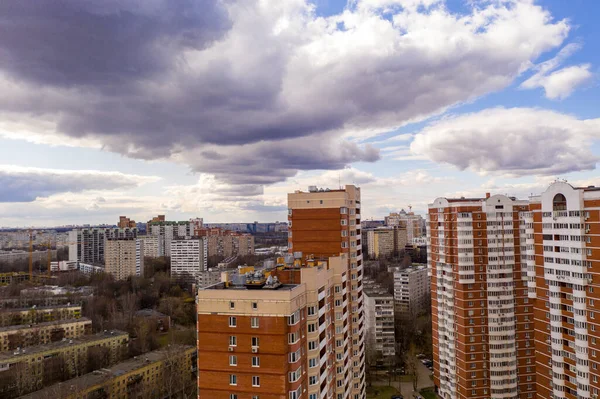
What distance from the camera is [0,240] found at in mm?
154500

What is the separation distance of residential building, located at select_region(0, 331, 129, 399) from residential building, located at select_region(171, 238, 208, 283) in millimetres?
41533

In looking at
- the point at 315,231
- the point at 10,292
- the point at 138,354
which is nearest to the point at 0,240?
the point at 10,292

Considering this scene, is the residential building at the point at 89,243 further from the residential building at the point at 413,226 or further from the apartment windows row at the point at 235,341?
the apartment windows row at the point at 235,341

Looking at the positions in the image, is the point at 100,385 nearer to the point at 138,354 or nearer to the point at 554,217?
the point at 138,354

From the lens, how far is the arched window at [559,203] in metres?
21.2

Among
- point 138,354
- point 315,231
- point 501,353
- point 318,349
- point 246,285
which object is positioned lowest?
point 138,354

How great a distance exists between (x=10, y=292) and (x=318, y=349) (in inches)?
2667

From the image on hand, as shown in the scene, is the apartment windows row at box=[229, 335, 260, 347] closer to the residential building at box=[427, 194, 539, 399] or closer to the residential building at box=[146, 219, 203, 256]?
the residential building at box=[427, 194, 539, 399]

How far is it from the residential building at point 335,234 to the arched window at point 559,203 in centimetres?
1006

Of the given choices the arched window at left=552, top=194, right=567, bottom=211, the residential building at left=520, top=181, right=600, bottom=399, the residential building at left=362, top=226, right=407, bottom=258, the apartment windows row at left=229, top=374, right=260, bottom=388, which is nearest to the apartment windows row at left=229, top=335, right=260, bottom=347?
the apartment windows row at left=229, top=374, right=260, bottom=388

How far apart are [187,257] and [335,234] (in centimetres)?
6891

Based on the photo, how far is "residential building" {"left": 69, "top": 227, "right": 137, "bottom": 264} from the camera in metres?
103

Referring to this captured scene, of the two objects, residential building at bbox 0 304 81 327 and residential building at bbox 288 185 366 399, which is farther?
residential building at bbox 0 304 81 327

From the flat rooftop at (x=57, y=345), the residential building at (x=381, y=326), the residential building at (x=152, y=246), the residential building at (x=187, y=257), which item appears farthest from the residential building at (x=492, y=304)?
the residential building at (x=152, y=246)
